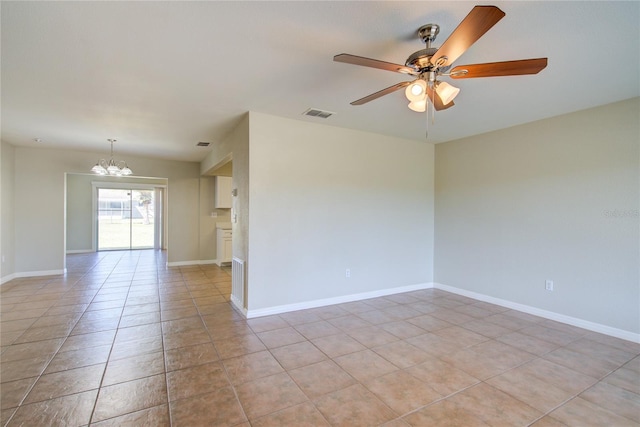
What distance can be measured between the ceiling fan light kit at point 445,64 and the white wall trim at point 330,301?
2881 mm

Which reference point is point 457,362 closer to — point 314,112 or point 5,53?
point 314,112

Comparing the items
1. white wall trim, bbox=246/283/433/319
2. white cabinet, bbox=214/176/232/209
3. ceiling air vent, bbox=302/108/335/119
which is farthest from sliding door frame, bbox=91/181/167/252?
ceiling air vent, bbox=302/108/335/119

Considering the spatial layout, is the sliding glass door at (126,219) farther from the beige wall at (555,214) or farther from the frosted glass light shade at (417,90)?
the frosted glass light shade at (417,90)

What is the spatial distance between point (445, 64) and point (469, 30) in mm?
332

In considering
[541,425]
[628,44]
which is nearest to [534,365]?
[541,425]

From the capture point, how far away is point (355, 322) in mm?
3568

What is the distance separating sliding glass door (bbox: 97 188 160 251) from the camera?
377 inches

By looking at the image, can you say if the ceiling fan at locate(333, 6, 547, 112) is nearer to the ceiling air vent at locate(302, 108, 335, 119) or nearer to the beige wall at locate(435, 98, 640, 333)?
the ceiling air vent at locate(302, 108, 335, 119)

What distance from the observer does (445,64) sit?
71.6 inches

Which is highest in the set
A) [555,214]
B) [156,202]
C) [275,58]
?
[275,58]

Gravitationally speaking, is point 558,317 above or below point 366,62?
below

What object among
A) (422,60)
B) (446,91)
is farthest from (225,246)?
(422,60)

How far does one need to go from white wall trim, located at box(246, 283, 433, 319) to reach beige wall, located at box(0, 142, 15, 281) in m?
4.97

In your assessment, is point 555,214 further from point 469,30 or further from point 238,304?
point 238,304
